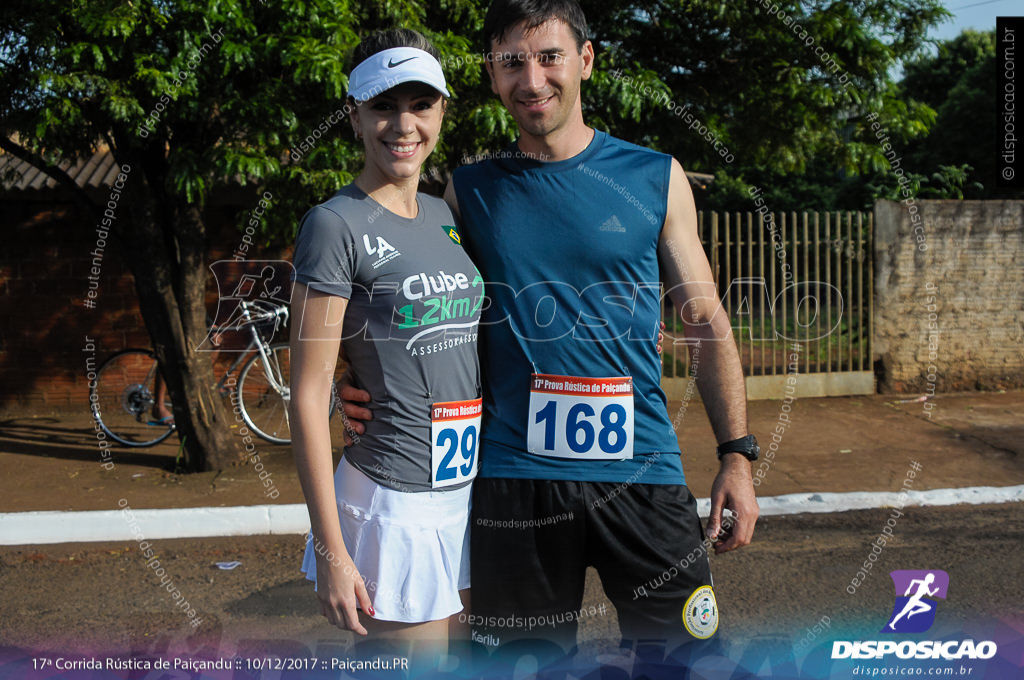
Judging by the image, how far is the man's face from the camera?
2074mm

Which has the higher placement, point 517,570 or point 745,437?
point 745,437

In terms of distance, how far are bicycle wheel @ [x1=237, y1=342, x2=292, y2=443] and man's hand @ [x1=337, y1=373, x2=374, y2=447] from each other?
4.88m

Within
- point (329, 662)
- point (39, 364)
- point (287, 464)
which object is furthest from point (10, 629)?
point (39, 364)

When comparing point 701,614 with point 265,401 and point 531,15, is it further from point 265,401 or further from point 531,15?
point 265,401

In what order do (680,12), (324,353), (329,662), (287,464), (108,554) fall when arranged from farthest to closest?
(680,12) → (287,464) → (108,554) → (329,662) → (324,353)

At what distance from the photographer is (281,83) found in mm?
4973

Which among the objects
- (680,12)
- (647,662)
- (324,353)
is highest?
(680,12)

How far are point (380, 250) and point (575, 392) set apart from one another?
590mm

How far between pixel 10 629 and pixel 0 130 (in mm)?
3132

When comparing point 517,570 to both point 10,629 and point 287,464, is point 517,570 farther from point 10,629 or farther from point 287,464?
point 287,464

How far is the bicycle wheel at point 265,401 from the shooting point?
22.4 feet

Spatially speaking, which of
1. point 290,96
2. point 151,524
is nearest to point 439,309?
point 290,96

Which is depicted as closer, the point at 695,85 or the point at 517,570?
the point at 517,570

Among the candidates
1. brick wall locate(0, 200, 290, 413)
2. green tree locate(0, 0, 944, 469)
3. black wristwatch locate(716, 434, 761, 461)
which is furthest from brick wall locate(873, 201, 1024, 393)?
black wristwatch locate(716, 434, 761, 461)
